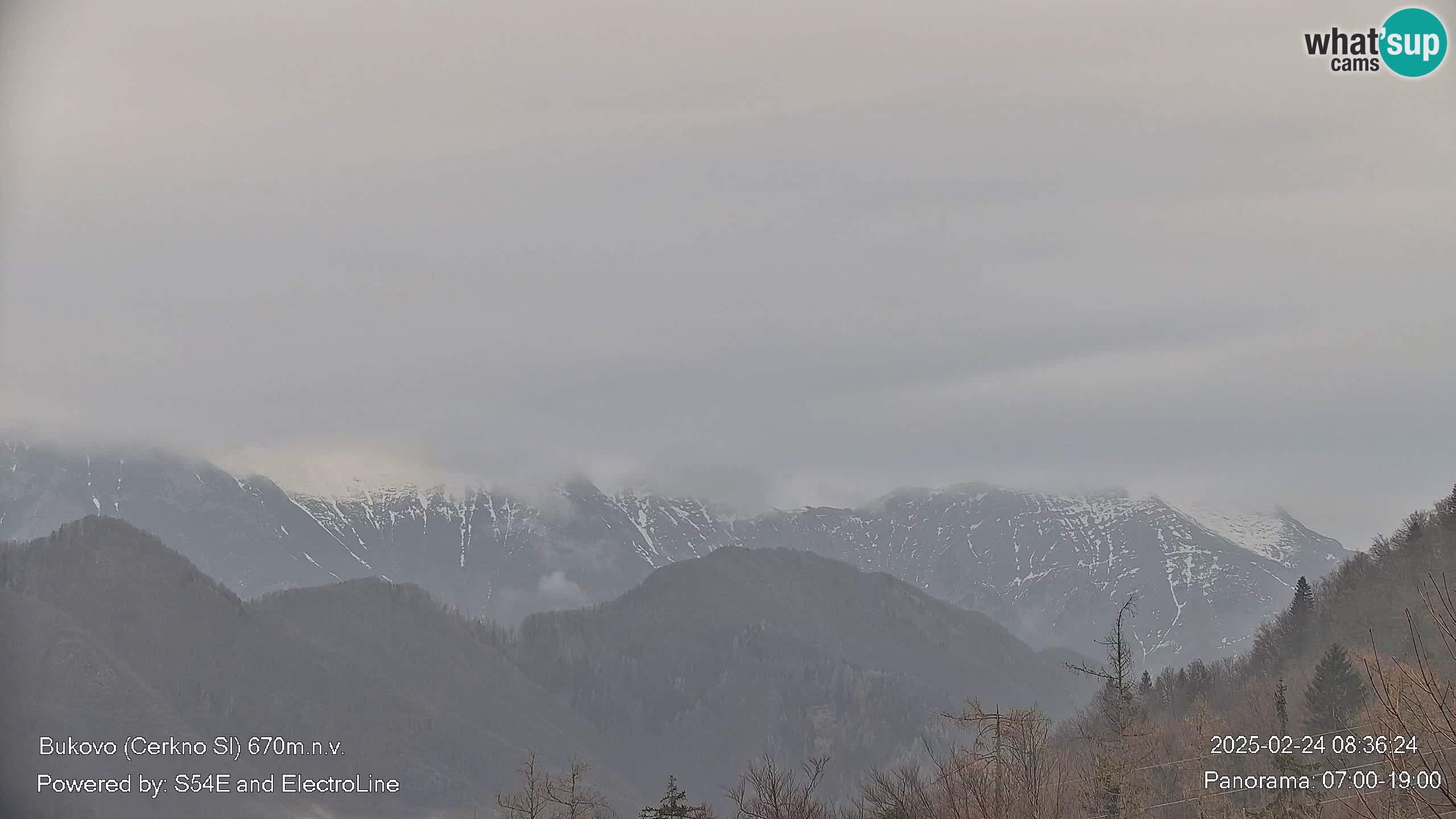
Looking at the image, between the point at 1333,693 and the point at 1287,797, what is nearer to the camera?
the point at 1287,797

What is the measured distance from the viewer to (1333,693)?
123 meters

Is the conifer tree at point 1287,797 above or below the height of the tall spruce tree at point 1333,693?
below

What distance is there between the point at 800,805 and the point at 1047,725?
14628mm

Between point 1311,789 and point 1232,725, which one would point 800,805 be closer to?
point 1311,789

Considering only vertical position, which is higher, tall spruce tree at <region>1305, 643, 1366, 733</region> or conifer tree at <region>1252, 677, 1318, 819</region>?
tall spruce tree at <region>1305, 643, 1366, 733</region>

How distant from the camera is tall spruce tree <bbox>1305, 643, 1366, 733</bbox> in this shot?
384 feet

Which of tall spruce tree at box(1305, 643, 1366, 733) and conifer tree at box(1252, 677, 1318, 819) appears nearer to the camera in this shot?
Result: conifer tree at box(1252, 677, 1318, 819)

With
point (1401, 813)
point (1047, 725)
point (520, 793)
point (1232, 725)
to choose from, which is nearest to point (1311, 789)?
point (1047, 725)

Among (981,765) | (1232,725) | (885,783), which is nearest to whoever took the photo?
(981,765)

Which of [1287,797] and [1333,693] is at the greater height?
[1333,693]

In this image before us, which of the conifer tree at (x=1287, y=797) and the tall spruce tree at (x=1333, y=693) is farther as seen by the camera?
the tall spruce tree at (x=1333, y=693)

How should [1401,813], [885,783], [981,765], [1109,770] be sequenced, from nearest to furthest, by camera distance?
1. [1401,813]
2. [981,765]
3. [1109,770]
4. [885,783]

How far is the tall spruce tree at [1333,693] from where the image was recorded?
117 metres

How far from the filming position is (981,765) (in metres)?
56.7
